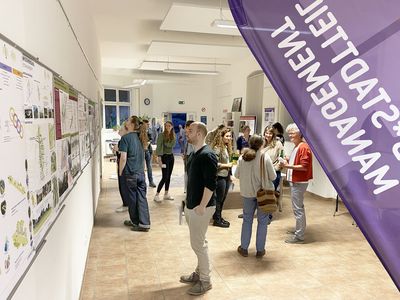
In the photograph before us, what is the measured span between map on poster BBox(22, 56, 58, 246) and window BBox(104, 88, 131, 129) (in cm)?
1277

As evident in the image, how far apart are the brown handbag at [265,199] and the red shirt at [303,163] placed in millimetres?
673

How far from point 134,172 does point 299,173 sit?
7.24 feet

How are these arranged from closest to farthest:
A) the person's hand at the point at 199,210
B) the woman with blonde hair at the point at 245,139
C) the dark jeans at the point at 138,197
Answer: the person's hand at the point at 199,210
the dark jeans at the point at 138,197
the woman with blonde hair at the point at 245,139

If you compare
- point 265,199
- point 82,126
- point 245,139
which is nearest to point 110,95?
point 245,139

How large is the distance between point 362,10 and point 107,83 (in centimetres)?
1357

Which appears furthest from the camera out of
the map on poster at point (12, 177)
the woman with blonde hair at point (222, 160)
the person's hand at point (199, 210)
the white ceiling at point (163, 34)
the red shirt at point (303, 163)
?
the white ceiling at point (163, 34)

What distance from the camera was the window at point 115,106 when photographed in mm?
14039

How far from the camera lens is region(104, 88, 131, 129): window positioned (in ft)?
46.1

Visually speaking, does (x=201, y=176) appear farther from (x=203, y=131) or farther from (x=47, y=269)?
(x=47, y=269)

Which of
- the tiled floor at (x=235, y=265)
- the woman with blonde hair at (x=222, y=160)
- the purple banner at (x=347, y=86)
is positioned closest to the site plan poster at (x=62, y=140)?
the purple banner at (x=347, y=86)

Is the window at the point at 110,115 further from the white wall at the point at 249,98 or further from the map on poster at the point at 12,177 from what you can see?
the map on poster at the point at 12,177

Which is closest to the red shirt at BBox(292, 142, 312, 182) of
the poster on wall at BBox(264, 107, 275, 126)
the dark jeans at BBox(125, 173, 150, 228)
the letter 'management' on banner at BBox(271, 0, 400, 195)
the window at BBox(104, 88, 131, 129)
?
the dark jeans at BBox(125, 173, 150, 228)

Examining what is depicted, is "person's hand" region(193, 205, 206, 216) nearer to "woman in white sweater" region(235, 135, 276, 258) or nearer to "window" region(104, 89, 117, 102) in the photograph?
"woman in white sweater" region(235, 135, 276, 258)

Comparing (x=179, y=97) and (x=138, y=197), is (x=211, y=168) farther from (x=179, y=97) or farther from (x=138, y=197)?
(x=179, y=97)
